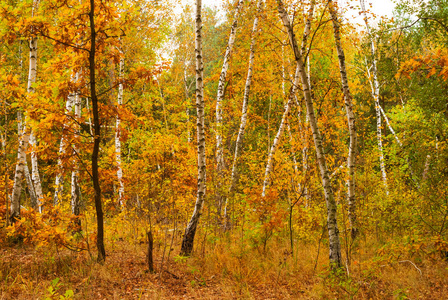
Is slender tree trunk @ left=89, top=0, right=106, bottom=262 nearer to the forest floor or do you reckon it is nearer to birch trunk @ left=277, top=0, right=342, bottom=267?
the forest floor

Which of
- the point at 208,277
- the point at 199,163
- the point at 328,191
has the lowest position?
the point at 208,277

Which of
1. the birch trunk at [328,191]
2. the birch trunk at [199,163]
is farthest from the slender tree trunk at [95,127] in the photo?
the birch trunk at [328,191]

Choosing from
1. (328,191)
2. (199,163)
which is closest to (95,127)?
(199,163)

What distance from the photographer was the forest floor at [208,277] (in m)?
4.16

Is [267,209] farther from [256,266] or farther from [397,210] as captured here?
[397,210]

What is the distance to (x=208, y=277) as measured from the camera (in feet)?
16.2

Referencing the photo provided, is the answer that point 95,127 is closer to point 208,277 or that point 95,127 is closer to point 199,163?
point 199,163

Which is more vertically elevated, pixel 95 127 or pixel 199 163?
pixel 95 127

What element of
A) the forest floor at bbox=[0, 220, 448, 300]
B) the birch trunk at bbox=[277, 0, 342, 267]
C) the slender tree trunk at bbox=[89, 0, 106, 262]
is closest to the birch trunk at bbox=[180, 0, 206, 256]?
the forest floor at bbox=[0, 220, 448, 300]

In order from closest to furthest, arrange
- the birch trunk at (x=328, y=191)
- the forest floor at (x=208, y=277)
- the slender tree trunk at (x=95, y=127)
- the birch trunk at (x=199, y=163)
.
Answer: the slender tree trunk at (x=95, y=127) → the forest floor at (x=208, y=277) → the birch trunk at (x=328, y=191) → the birch trunk at (x=199, y=163)

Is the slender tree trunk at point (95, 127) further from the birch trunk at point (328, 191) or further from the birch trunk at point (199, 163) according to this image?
the birch trunk at point (328, 191)

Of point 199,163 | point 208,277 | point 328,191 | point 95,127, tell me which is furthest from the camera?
point 199,163

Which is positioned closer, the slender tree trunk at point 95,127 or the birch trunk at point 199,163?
the slender tree trunk at point 95,127

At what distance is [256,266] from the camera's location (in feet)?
17.5
